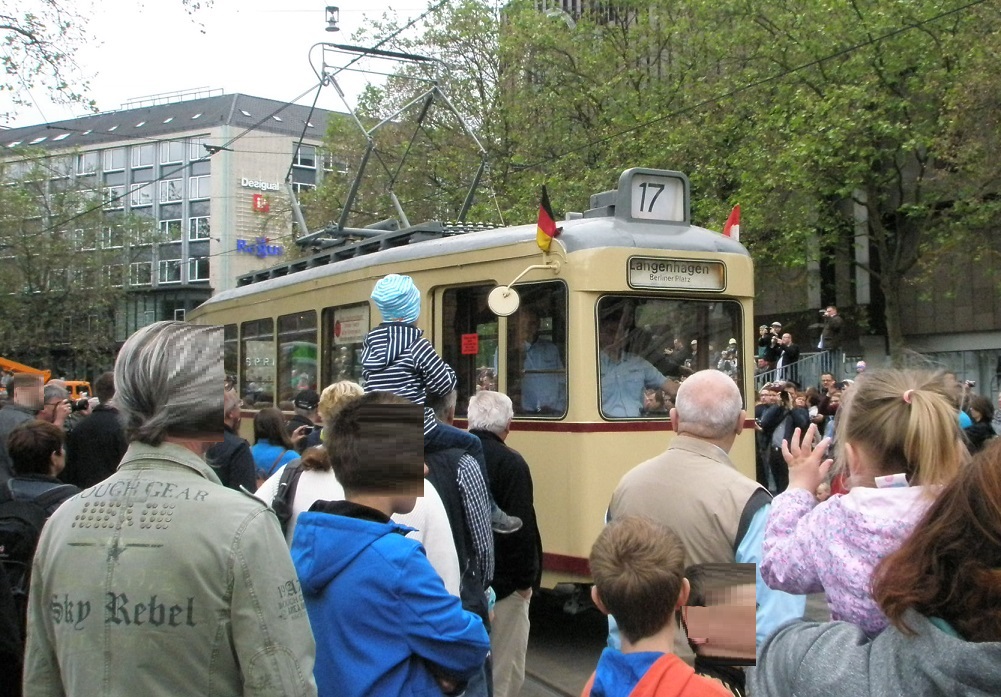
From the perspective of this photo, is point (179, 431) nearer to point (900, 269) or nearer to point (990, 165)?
point (990, 165)

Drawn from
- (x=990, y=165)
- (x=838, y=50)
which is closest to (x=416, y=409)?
(x=990, y=165)

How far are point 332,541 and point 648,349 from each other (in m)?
5.48

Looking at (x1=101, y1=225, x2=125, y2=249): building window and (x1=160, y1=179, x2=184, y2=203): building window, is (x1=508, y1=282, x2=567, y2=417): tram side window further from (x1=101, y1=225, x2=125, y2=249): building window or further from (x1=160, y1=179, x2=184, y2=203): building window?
(x1=160, y1=179, x2=184, y2=203): building window

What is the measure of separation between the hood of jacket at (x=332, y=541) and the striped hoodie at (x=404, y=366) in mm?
1979

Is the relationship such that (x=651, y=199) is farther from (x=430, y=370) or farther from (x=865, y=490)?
(x=865, y=490)

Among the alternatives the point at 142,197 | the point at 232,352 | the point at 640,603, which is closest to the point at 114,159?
the point at 142,197

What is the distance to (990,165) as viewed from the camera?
19.0 m

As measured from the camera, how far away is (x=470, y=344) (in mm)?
8531

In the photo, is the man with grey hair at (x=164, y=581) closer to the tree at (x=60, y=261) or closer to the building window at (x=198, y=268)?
the tree at (x=60, y=261)

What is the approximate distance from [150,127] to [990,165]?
51250 mm

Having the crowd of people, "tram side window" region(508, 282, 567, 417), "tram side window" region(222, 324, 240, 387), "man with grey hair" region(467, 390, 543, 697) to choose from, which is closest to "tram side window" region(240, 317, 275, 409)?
"tram side window" region(222, 324, 240, 387)

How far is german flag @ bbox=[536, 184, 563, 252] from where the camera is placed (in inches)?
304

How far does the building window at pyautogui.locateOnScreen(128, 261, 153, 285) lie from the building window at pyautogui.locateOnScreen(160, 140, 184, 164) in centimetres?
935

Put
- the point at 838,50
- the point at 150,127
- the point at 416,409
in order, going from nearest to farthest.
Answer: the point at 416,409 → the point at 838,50 → the point at 150,127
